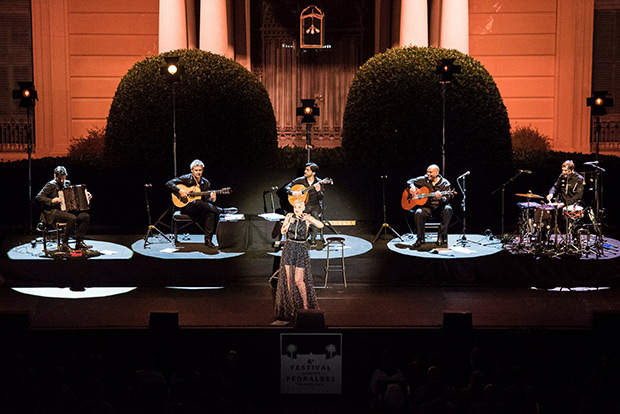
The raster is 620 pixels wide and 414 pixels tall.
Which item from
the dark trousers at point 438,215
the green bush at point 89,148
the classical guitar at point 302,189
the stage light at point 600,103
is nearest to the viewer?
the classical guitar at point 302,189

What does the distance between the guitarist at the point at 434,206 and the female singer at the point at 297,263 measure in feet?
10.6

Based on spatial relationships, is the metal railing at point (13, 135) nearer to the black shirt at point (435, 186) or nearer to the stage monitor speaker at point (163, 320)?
the black shirt at point (435, 186)

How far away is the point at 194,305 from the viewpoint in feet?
29.4

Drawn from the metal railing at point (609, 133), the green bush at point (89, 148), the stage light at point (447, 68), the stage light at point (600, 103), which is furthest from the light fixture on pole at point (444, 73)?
the green bush at point (89, 148)

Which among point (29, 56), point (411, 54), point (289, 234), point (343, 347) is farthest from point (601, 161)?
point (29, 56)

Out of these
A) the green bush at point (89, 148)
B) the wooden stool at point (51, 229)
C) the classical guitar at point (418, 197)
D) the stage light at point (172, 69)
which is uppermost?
the stage light at point (172, 69)

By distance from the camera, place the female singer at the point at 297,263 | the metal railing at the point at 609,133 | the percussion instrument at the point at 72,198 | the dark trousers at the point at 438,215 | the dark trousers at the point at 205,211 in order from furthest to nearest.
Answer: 1. the metal railing at the point at 609,133
2. the dark trousers at the point at 205,211
3. the dark trousers at the point at 438,215
4. the percussion instrument at the point at 72,198
5. the female singer at the point at 297,263

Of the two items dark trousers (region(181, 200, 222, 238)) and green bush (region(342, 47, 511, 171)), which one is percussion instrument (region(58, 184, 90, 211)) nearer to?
dark trousers (region(181, 200, 222, 238))

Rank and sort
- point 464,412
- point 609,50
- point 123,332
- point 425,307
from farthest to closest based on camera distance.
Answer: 1. point 609,50
2. point 425,307
3. point 123,332
4. point 464,412

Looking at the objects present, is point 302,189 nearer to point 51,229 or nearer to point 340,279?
point 340,279

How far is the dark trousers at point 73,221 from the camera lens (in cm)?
1038

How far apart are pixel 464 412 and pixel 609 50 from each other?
48.9 ft

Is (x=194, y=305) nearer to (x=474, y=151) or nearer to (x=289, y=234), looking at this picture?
(x=289, y=234)

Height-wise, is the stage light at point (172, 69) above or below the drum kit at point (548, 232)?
above
